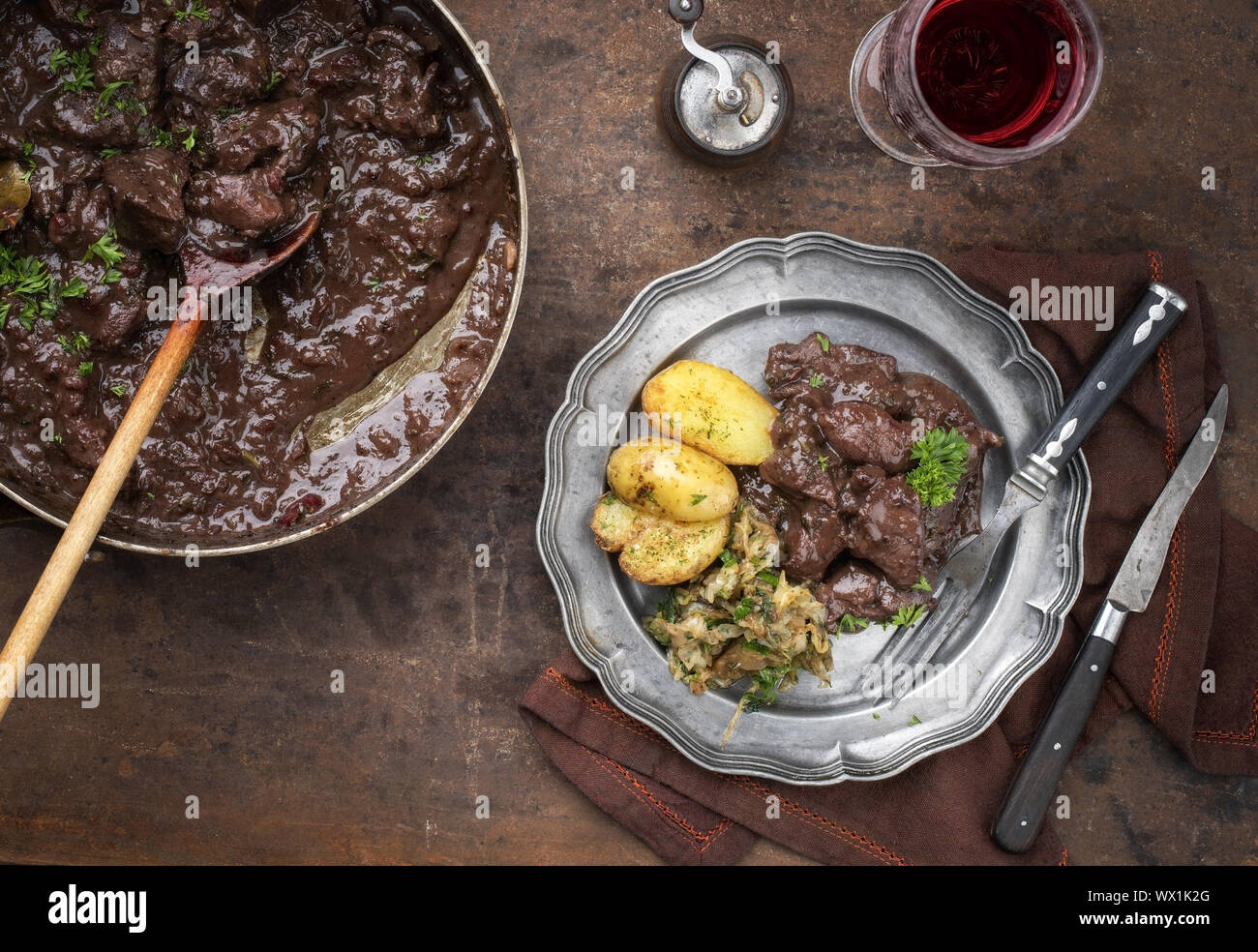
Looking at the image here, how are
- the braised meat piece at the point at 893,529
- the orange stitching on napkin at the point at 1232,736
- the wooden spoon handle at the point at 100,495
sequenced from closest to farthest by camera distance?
the wooden spoon handle at the point at 100,495 < the braised meat piece at the point at 893,529 < the orange stitching on napkin at the point at 1232,736

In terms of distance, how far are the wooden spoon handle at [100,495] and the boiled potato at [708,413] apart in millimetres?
1425

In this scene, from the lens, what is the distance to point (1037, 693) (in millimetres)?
3484

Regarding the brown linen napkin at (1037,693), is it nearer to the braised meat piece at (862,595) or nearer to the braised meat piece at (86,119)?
the braised meat piece at (862,595)

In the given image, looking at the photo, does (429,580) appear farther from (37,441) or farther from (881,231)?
(881,231)

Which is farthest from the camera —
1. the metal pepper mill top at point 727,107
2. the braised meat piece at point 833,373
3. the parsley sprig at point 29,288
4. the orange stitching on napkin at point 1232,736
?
the orange stitching on napkin at point 1232,736

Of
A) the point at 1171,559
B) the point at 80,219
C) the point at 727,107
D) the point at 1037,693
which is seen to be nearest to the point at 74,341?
the point at 80,219

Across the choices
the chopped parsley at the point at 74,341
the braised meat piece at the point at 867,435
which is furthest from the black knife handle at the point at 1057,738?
the chopped parsley at the point at 74,341

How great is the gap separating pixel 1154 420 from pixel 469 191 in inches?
101

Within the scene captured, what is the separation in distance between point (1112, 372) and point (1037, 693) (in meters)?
1.21

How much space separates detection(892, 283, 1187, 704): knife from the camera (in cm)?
315

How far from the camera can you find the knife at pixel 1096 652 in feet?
11.0

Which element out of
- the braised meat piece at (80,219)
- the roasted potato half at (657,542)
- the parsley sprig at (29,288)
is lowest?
the roasted potato half at (657,542)

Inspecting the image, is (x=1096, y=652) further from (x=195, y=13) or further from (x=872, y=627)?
(x=195, y=13)

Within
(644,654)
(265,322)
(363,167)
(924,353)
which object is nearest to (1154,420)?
(924,353)
